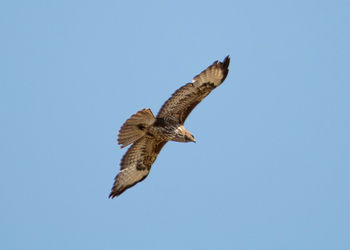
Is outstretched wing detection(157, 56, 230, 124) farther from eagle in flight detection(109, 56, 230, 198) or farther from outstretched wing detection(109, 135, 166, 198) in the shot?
outstretched wing detection(109, 135, 166, 198)

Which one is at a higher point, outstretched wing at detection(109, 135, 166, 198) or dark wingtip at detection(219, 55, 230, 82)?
dark wingtip at detection(219, 55, 230, 82)

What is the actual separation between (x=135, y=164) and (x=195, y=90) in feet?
6.34

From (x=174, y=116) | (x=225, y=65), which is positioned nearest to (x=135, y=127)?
(x=174, y=116)

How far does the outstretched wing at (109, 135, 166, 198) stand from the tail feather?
18.1 inches

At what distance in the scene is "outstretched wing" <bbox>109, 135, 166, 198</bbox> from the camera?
37.3ft

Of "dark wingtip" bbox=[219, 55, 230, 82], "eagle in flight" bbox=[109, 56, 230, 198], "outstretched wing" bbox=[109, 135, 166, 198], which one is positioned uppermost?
"dark wingtip" bbox=[219, 55, 230, 82]

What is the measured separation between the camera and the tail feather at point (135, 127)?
1048cm

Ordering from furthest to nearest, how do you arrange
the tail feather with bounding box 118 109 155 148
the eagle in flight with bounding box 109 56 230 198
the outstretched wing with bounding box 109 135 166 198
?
1. the outstretched wing with bounding box 109 135 166 198
2. the eagle in flight with bounding box 109 56 230 198
3. the tail feather with bounding box 118 109 155 148

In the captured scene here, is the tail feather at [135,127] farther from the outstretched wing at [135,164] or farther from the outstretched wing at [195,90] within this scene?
the outstretched wing at [135,164]

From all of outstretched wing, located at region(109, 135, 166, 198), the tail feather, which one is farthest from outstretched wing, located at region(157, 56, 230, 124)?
outstretched wing, located at region(109, 135, 166, 198)

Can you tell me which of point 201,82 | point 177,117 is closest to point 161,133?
point 177,117

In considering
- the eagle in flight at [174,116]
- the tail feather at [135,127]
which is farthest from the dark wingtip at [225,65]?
the tail feather at [135,127]

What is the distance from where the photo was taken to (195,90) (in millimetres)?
10711

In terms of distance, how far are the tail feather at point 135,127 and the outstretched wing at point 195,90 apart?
307mm
